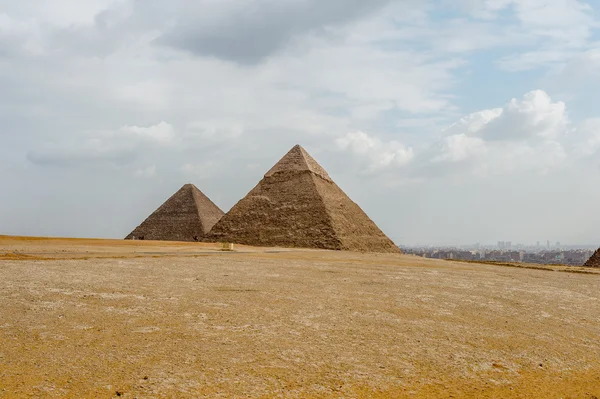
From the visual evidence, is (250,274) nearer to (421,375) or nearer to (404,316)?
(404,316)

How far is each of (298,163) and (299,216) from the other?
9723 mm

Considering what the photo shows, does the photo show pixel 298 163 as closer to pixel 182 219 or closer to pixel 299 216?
pixel 299 216

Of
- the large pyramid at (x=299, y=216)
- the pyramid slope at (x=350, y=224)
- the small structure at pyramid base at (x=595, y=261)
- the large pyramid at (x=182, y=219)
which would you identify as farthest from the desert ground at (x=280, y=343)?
the large pyramid at (x=182, y=219)

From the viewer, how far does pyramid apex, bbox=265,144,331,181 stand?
195 ft

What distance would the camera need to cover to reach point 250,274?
607 inches

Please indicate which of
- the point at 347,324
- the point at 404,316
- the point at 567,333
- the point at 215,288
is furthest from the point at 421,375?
the point at 215,288

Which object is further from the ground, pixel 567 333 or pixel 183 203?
pixel 183 203

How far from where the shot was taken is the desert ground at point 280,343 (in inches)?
195

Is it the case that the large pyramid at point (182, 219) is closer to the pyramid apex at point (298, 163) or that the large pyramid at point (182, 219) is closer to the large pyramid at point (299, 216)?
the large pyramid at point (299, 216)

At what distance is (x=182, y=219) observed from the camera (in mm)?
67875

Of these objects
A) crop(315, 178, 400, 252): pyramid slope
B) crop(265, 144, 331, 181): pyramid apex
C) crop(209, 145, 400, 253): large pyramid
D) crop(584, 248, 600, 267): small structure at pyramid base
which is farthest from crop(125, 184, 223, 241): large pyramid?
crop(584, 248, 600, 267): small structure at pyramid base

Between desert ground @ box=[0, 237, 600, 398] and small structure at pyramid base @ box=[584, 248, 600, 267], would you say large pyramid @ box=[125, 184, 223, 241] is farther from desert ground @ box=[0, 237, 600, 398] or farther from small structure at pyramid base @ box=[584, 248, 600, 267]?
desert ground @ box=[0, 237, 600, 398]

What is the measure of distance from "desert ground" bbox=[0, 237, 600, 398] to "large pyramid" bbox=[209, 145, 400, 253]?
123ft

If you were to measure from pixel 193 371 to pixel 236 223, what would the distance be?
50.2 meters
